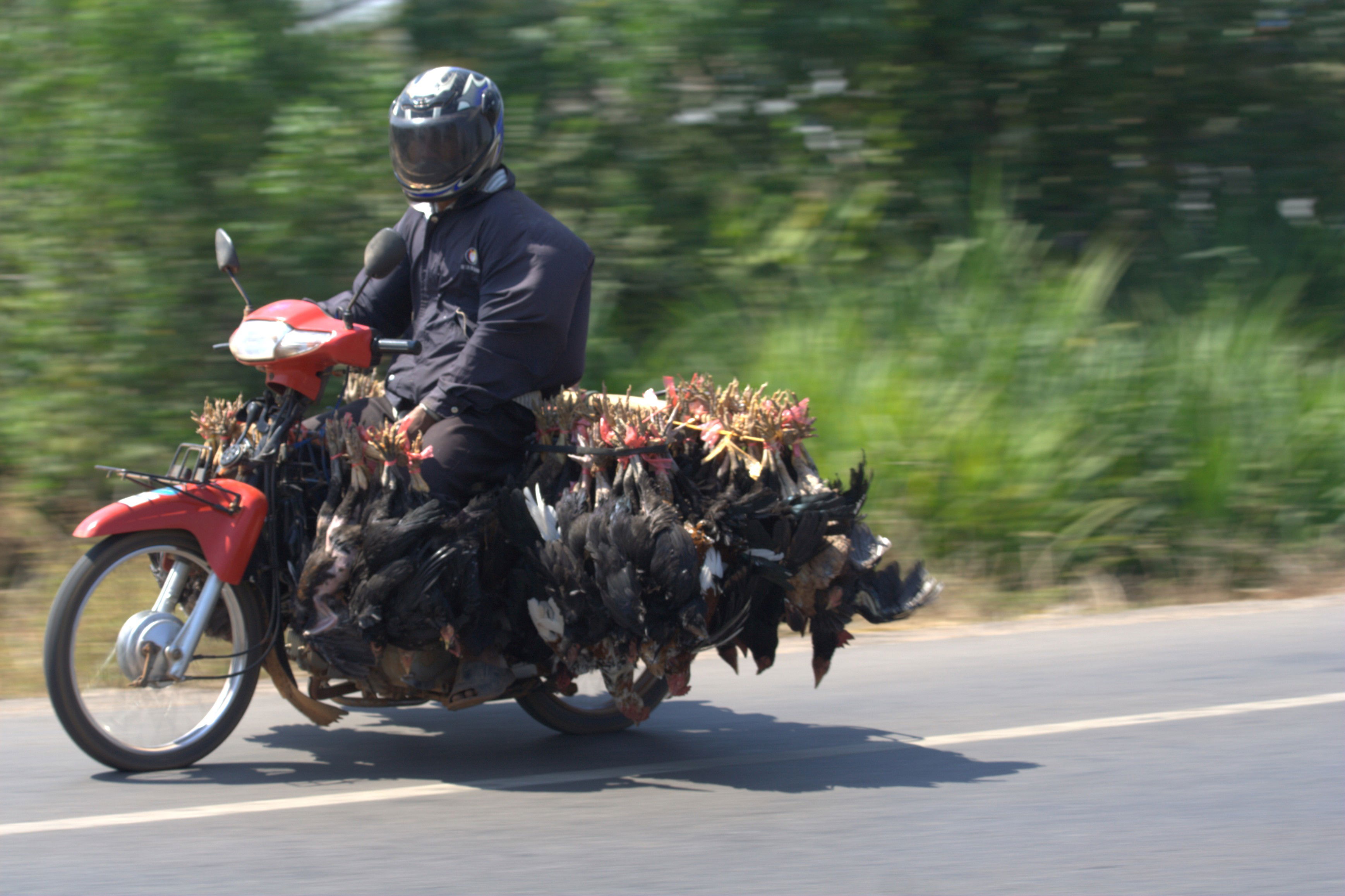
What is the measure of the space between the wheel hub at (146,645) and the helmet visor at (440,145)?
1.65 meters

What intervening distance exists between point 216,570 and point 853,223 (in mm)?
6164

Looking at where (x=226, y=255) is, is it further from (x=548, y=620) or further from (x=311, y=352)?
(x=548, y=620)

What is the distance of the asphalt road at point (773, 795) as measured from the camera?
11.7ft

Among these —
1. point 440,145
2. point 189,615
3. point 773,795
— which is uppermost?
point 440,145

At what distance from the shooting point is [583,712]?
5.02m

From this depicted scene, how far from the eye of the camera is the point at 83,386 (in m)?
7.82

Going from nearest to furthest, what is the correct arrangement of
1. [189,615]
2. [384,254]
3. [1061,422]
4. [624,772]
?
[384,254] < [189,615] < [624,772] < [1061,422]

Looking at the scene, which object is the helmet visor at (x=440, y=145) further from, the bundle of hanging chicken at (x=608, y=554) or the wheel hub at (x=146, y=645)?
the wheel hub at (x=146, y=645)

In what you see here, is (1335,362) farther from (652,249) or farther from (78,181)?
(78,181)

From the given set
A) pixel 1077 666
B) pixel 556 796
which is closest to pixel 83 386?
pixel 556 796

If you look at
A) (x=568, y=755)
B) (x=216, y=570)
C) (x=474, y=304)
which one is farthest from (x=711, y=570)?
(x=216, y=570)

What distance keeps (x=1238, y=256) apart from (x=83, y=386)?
7819 millimetres

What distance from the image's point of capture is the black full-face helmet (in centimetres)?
461

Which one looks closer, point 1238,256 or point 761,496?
point 761,496
